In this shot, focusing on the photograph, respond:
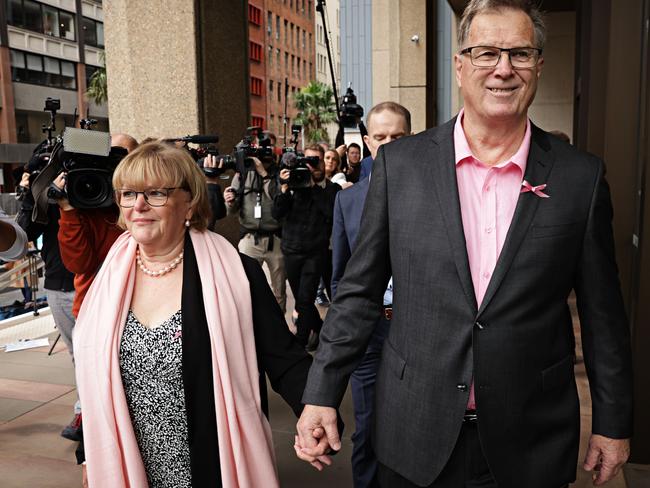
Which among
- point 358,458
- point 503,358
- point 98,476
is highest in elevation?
point 503,358

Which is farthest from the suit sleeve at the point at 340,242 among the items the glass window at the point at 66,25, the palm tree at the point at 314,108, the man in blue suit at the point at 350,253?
the palm tree at the point at 314,108

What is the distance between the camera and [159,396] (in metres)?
2.30

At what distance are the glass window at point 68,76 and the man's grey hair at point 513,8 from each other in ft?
158

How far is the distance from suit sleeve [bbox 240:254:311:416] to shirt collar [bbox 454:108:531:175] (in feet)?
3.08

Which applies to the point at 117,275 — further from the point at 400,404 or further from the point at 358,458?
the point at 358,458

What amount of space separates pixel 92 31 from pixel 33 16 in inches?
260

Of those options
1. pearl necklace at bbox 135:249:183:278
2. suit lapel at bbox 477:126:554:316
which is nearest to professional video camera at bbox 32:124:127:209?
pearl necklace at bbox 135:249:183:278

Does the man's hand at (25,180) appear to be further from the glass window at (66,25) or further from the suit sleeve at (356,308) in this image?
the glass window at (66,25)

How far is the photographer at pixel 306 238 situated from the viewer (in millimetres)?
6270

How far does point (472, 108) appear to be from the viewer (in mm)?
1896

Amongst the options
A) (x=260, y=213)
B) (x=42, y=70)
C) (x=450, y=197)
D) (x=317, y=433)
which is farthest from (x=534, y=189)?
(x=42, y=70)

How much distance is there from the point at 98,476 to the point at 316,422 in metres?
0.87

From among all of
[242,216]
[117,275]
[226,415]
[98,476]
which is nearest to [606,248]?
[226,415]

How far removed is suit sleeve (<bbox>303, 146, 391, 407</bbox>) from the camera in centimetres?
194
